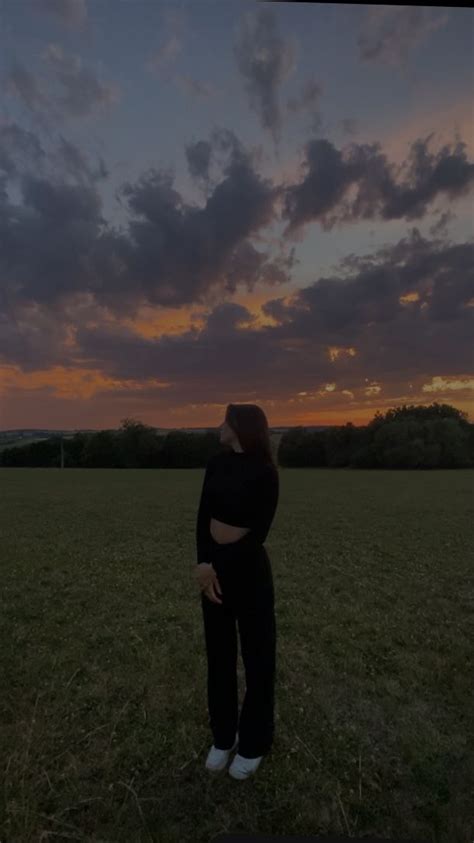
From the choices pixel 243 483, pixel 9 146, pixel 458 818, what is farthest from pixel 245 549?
pixel 9 146

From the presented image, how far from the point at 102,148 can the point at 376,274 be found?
96.1 inches

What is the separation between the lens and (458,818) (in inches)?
102

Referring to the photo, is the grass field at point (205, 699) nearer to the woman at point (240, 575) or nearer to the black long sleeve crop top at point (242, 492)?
the woman at point (240, 575)

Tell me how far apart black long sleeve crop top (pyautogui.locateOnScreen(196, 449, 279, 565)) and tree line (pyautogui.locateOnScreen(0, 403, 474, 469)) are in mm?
1617

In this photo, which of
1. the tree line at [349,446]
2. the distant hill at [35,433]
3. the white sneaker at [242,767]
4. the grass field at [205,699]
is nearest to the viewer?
the grass field at [205,699]

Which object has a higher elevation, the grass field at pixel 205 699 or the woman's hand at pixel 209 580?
the woman's hand at pixel 209 580

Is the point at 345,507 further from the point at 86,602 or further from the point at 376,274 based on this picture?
the point at 376,274

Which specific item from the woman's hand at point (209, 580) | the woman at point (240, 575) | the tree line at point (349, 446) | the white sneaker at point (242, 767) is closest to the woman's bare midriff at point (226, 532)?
the woman at point (240, 575)

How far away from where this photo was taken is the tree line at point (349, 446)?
4.28 meters

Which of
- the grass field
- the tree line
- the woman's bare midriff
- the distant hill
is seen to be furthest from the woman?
the tree line

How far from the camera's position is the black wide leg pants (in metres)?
2.60

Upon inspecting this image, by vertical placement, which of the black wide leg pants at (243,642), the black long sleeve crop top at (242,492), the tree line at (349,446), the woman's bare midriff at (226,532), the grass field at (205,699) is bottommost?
the grass field at (205,699)

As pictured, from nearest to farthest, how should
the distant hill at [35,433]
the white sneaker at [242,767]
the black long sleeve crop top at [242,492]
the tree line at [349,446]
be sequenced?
the black long sleeve crop top at [242,492] → the white sneaker at [242,767] → the distant hill at [35,433] → the tree line at [349,446]

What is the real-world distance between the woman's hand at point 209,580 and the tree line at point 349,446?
5.42ft
